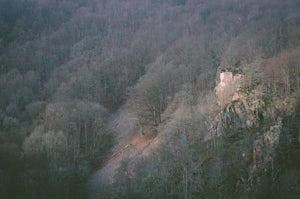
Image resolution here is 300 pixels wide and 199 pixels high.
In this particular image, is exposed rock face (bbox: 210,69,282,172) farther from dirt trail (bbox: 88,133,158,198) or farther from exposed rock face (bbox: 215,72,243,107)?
dirt trail (bbox: 88,133,158,198)

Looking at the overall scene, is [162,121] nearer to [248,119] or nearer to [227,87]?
[227,87]

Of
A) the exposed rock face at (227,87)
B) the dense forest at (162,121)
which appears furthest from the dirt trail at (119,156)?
the exposed rock face at (227,87)

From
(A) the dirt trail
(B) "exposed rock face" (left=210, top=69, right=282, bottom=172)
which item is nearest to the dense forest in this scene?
(B) "exposed rock face" (left=210, top=69, right=282, bottom=172)

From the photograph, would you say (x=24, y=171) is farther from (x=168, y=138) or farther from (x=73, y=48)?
(x=73, y=48)

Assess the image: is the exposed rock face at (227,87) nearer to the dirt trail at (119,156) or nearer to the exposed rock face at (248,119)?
the exposed rock face at (248,119)

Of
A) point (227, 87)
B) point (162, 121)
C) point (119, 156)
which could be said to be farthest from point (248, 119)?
point (119, 156)
